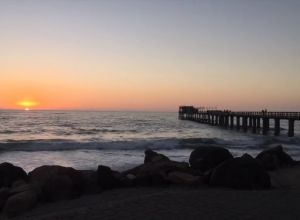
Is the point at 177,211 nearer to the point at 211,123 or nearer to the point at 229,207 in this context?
the point at 229,207

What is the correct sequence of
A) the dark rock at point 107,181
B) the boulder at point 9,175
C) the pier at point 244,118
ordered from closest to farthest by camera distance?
the dark rock at point 107,181
the boulder at point 9,175
the pier at point 244,118

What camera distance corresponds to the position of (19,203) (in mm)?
10141

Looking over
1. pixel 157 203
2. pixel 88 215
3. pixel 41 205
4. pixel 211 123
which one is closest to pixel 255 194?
pixel 157 203

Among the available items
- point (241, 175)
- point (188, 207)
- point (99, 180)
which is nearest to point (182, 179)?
point (241, 175)

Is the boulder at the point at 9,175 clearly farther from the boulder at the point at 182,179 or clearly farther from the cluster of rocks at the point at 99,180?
the boulder at the point at 182,179

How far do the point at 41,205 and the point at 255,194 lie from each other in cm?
512

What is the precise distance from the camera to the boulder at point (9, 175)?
1297 cm

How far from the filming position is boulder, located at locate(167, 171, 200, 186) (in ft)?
40.3

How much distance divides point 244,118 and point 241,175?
5086cm

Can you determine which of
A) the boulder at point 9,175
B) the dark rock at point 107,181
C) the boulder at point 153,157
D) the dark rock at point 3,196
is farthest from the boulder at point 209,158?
the dark rock at point 3,196

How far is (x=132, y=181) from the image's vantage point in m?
12.6

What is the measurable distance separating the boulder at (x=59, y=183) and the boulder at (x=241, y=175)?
3.66 m

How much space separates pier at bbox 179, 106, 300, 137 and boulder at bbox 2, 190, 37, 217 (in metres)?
38.3

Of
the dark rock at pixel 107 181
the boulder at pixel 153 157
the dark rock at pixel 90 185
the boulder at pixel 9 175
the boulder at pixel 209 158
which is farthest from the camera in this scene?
the boulder at pixel 153 157
